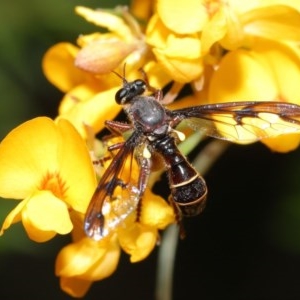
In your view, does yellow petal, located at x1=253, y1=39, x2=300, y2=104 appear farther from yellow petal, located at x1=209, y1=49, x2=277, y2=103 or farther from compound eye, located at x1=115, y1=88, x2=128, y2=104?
compound eye, located at x1=115, y1=88, x2=128, y2=104

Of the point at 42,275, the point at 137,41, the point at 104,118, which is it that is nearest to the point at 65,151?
the point at 104,118

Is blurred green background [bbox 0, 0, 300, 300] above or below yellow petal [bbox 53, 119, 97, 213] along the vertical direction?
below

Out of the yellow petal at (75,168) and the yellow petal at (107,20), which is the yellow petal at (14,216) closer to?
the yellow petal at (75,168)

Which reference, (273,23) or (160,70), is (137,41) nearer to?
(160,70)

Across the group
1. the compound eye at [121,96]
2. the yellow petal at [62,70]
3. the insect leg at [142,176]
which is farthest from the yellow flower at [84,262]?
the yellow petal at [62,70]

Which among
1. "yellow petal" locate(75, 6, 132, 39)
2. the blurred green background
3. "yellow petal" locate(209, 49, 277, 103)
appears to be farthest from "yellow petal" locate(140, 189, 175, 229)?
the blurred green background
